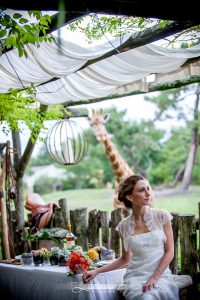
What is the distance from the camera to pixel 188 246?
15.2ft

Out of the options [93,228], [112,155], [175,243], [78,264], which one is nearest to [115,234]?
[93,228]

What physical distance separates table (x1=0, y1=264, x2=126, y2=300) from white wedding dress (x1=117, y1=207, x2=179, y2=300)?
307 millimetres

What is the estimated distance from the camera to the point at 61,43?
409 cm

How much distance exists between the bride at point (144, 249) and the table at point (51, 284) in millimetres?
199

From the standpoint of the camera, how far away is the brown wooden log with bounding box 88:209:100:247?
5.74 meters

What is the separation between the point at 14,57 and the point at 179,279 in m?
2.59

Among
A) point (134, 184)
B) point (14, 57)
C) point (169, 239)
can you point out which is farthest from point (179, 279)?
point (14, 57)

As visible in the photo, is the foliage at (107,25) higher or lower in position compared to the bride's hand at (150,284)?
higher

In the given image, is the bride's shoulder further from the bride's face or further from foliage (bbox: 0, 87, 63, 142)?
foliage (bbox: 0, 87, 63, 142)

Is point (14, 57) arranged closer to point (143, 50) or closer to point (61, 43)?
point (61, 43)

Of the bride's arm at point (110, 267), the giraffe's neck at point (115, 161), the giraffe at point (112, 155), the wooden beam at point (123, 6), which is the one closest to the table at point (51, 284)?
the bride's arm at point (110, 267)

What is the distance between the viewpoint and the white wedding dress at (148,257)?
3252 mm

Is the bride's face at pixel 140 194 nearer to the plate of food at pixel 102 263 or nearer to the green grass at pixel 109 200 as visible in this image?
the plate of food at pixel 102 263

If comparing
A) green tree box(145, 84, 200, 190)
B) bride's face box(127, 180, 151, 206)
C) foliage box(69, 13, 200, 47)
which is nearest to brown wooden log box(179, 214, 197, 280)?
bride's face box(127, 180, 151, 206)
